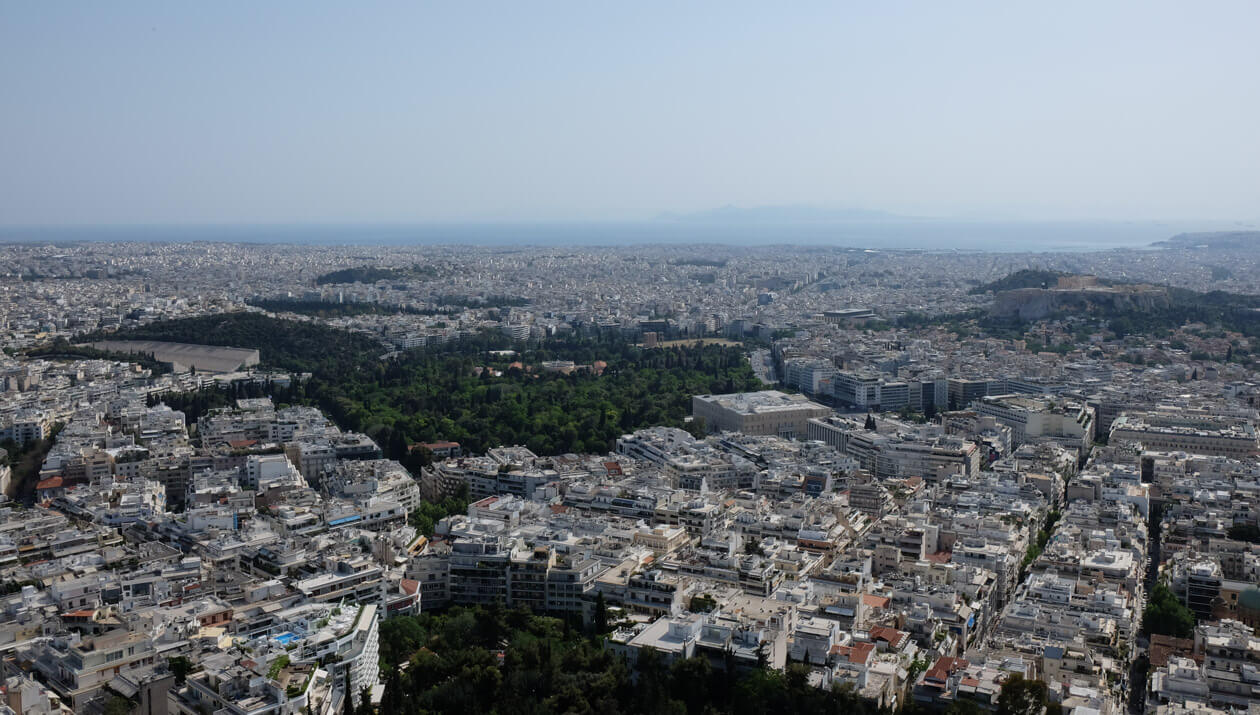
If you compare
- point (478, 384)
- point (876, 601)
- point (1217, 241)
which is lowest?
point (1217, 241)

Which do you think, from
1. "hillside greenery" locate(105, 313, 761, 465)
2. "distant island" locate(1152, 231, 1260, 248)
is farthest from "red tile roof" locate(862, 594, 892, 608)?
"distant island" locate(1152, 231, 1260, 248)

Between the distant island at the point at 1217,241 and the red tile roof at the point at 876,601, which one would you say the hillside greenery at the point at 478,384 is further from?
the distant island at the point at 1217,241

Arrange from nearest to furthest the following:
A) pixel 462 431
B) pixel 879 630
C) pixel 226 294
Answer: pixel 879 630 < pixel 462 431 < pixel 226 294

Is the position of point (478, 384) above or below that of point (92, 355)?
below

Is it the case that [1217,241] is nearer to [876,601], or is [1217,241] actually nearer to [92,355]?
[92,355]

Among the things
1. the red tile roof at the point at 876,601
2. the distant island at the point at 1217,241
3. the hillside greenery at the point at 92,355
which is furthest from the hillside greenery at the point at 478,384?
the distant island at the point at 1217,241

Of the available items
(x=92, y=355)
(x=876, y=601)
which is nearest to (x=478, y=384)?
(x=92, y=355)

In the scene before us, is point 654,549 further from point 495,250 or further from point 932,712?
point 495,250

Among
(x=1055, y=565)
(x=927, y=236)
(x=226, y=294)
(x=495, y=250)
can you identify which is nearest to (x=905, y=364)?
(x=1055, y=565)

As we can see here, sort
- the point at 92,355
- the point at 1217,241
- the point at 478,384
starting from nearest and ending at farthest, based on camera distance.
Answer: the point at 478,384 → the point at 92,355 → the point at 1217,241

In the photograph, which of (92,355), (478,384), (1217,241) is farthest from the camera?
(1217,241)

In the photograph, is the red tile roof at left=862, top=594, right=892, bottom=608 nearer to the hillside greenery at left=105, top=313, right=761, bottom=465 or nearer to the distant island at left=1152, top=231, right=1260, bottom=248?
the hillside greenery at left=105, top=313, right=761, bottom=465
